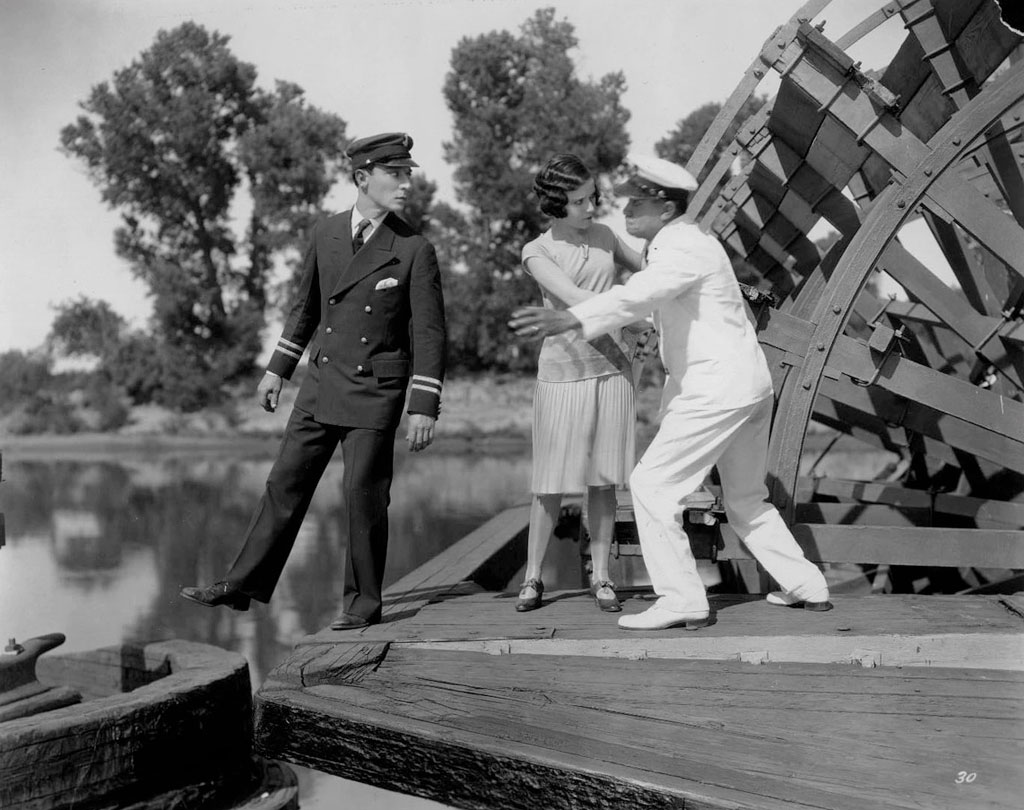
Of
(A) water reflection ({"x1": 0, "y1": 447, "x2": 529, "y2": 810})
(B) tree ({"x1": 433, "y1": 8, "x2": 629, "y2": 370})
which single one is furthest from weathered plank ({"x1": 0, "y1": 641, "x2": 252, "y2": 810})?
(B) tree ({"x1": 433, "y1": 8, "x2": 629, "y2": 370})

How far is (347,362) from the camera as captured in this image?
14.7 ft

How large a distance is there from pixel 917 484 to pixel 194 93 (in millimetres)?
20299

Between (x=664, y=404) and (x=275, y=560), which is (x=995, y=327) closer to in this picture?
(x=664, y=404)

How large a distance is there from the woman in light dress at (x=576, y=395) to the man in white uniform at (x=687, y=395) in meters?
0.28

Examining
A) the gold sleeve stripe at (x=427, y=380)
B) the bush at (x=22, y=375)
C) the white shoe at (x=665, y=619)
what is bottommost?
Answer: the white shoe at (x=665, y=619)

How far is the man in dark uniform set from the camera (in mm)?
4480

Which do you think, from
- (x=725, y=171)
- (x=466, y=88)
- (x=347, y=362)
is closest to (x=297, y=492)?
(x=347, y=362)

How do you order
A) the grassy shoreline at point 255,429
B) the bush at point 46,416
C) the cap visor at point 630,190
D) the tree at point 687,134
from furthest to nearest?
the bush at point 46,416
the grassy shoreline at point 255,429
the tree at point 687,134
the cap visor at point 630,190

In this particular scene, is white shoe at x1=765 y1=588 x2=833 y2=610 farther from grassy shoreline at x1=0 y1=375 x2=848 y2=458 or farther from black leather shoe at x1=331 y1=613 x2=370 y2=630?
grassy shoreline at x1=0 y1=375 x2=848 y2=458

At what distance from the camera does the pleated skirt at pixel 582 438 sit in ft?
14.9

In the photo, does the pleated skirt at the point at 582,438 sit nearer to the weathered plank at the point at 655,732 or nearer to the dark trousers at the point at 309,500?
the dark trousers at the point at 309,500

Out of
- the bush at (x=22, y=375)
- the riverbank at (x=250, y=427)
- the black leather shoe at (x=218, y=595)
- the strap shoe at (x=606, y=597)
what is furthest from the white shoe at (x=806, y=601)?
the bush at (x=22, y=375)

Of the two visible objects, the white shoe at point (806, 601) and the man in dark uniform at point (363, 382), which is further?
the man in dark uniform at point (363, 382)

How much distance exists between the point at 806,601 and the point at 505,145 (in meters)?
18.0
